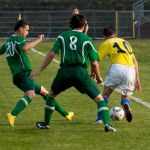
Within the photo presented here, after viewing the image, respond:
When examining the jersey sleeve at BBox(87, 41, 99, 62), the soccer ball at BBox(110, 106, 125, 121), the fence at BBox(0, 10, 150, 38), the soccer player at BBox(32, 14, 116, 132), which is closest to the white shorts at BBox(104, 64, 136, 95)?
the soccer ball at BBox(110, 106, 125, 121)

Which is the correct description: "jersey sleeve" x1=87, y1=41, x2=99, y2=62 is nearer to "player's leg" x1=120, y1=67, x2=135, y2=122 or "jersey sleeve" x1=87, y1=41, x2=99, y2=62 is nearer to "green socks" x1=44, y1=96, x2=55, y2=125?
"green socks" x1=44, y1=96, x2=55, y2=125

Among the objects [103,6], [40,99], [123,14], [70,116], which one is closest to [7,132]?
[70,116]

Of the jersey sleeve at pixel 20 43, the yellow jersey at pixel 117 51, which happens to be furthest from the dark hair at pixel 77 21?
the yellow jersey at pixel 117 51

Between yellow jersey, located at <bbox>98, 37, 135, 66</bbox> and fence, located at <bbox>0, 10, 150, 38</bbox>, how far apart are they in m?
32.6

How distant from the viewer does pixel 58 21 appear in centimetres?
4488

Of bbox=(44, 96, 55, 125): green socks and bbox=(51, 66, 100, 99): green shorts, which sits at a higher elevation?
bbox=(51, 66, 100, 99): green shorts

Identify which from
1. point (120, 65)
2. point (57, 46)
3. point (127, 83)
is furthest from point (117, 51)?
point (57, 46)

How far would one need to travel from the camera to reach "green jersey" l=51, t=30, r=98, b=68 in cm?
965

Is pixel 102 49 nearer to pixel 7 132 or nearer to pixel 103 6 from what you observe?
pixel 7 132

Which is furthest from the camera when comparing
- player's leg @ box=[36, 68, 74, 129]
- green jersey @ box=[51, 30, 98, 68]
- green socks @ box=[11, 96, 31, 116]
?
green socks @ box=[11, 96, 31, 116]

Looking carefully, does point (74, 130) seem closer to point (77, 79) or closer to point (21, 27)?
point (77, 79)

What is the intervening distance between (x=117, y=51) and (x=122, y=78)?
19.3 inches

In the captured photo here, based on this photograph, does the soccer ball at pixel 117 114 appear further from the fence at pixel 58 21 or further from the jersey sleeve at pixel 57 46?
the fence at pixel 58 21

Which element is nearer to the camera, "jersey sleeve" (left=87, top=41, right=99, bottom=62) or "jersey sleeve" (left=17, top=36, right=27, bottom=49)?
"jersey sleeve" (left=87, top=41, right=99, bottom=62)
